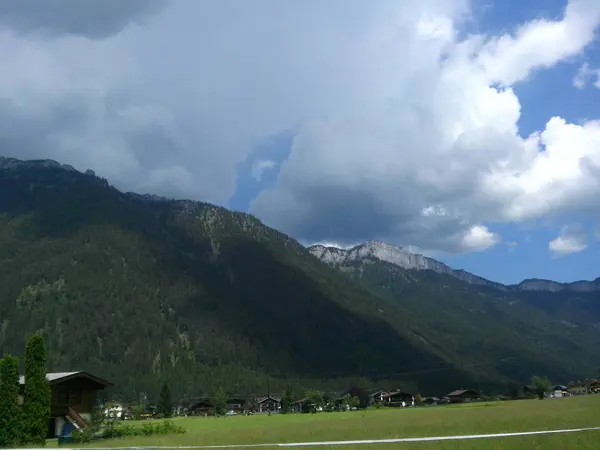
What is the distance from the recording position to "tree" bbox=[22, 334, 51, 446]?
49.5 m

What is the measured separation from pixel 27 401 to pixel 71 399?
1491 cm

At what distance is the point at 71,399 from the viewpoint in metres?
64.7

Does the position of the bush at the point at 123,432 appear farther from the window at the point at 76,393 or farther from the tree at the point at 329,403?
the tree at the point at 329,403

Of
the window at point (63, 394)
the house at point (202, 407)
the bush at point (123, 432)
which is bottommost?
the bush at point (123, 432)

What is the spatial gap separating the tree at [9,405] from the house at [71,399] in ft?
36.3

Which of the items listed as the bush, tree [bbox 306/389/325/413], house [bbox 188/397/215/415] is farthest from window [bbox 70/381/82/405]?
house [bbox 188/397/215/415]

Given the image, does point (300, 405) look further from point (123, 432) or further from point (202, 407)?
point (123, 432)

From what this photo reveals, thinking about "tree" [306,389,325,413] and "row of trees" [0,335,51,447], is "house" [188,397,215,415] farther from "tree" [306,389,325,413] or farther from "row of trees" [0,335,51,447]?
"row of trees" [0,335,51,447]

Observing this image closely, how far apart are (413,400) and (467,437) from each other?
573ft

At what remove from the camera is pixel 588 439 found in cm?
2912

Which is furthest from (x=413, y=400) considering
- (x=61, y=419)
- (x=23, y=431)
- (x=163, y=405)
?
(x=23, y=431)

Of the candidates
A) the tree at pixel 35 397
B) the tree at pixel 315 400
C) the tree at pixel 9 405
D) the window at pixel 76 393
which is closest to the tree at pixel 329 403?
the tree at pixel 315 400

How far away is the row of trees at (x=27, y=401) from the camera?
1918 inches

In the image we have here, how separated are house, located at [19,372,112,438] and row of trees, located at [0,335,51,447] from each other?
34.3 ft
